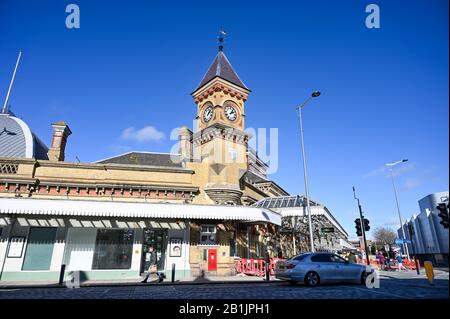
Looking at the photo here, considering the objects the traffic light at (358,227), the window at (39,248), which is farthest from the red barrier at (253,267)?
the window at (39,248)

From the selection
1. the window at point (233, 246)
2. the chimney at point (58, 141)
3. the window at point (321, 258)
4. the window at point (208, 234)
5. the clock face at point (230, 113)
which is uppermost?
the clock face at point (230, 113)

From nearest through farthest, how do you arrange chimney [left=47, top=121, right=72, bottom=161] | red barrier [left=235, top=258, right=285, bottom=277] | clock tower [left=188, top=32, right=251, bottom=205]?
red barrier [left=235, top=258, right=285, bottom=277]
clock tower [left=188, top=32, right=251, bottom=205]
chimney [left=47, top=121, right=72, bottom=161]

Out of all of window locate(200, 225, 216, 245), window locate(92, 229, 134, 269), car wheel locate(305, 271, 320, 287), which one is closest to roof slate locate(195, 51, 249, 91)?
window locate(200, 225, 216, 245)

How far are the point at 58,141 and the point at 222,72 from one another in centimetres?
1563

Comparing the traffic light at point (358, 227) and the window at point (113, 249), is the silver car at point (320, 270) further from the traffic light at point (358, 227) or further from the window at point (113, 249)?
the window at point (113, 249)

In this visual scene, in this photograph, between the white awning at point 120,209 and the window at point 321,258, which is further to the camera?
the white awning at point 120,209

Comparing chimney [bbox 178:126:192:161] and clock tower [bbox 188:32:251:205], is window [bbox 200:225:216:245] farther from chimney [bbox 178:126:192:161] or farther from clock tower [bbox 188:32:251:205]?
chimney [bbox 178:126:192:161]

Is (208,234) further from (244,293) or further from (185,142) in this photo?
(185,142)

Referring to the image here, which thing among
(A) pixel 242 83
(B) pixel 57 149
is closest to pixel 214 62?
(A) pixel 242 83

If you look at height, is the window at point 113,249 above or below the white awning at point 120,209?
below

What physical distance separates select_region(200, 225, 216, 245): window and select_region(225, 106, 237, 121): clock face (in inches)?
408

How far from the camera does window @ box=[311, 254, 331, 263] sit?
1245cm

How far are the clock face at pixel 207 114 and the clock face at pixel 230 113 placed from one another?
147 centimetres

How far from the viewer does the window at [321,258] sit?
12.4m
